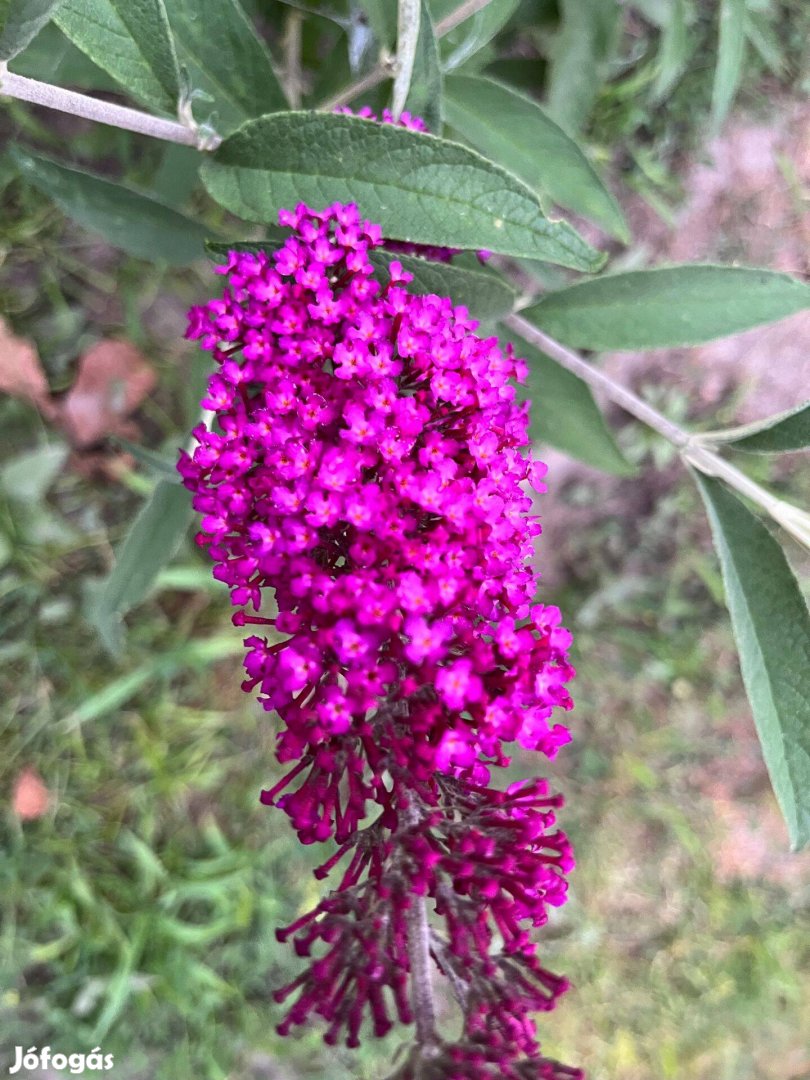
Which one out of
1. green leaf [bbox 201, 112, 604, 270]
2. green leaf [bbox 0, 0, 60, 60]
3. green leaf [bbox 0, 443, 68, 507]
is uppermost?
green leaf [bbox 0, 443, 68, 507]

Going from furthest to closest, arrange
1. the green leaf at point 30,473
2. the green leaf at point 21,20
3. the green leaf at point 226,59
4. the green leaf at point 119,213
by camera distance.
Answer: the green leaf at point 30,473 < the green leaf at point 119,213 < the green leaf at point 226,59 < the green leaf at point 21,20

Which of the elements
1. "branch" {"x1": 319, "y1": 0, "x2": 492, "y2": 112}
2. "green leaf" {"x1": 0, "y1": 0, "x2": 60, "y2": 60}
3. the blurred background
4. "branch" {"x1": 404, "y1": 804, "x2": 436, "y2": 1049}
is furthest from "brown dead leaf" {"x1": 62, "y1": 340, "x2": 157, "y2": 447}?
"branch" {"x1": 404, "y1": 804, "x2": 436, "y2": 1049}

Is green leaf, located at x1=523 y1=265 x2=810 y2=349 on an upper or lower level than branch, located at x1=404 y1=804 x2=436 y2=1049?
upper

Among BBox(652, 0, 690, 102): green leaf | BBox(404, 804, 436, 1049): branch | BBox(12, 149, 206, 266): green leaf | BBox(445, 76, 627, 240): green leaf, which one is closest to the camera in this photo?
BBox(404, 804, 436, 1049): branch

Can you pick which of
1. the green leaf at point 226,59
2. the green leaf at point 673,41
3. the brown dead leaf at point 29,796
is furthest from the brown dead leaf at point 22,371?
the green leaf at point 673,41

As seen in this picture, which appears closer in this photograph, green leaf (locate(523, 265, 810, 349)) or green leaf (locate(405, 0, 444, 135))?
green leaf (locate(405, 0, 444, 135))

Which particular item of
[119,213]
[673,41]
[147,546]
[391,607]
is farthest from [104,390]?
[391,607]

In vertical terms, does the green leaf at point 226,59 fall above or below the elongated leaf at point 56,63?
below

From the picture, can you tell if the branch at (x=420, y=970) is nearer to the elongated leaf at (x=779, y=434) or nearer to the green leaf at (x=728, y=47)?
the elongated leaf at (x=779, y=434)

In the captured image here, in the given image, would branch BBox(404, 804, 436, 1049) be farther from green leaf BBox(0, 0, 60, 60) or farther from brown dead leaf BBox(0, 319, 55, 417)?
brown dead leaf BBox(0, 319, 55, 417)
